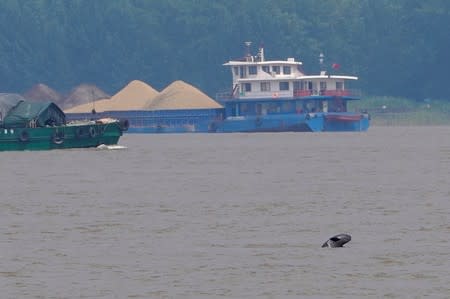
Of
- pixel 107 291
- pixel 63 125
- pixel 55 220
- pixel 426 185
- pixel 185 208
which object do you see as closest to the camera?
pixel 107 291

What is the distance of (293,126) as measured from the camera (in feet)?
514

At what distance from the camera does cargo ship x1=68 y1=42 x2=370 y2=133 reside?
156 meters

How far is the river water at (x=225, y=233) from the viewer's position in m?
29.3

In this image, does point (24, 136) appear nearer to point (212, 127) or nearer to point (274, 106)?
point (274, 106)

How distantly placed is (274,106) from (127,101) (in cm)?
2505

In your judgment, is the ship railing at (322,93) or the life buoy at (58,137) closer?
the life buoy at (58,137)

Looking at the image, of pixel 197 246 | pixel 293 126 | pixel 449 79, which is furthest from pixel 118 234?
pixel 449 79

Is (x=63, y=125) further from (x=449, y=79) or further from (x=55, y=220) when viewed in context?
(x=449, y=79)

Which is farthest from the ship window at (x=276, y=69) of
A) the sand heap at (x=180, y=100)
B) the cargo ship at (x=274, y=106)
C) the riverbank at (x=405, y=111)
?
the riverbank at (x=405, y=111)

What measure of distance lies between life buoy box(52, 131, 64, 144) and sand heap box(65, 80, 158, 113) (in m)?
76.5

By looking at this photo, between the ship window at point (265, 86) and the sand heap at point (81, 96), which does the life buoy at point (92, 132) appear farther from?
the sand heap at point (81, 96)

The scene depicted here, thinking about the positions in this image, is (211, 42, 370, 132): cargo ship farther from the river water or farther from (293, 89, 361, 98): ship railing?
the river water

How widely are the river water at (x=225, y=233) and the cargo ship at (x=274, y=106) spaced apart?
88071 millimetres

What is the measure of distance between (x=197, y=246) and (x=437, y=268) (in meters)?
6.54
